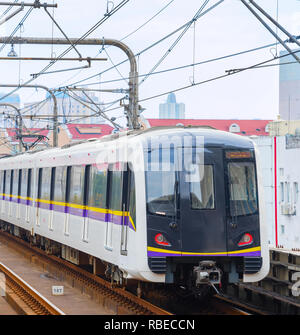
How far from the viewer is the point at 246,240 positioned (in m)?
11.3

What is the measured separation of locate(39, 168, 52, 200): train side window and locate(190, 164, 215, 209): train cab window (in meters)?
7.12

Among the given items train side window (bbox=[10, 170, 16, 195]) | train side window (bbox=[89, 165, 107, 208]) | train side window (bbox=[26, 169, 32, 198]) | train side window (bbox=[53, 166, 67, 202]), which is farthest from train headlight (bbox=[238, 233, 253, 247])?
train side window (bbox=[10, 170, 16, 195])

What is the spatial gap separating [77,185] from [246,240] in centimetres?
466

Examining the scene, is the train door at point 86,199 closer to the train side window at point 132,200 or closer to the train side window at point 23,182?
the train side window at point 132,200

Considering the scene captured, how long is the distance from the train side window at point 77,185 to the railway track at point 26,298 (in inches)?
77.9

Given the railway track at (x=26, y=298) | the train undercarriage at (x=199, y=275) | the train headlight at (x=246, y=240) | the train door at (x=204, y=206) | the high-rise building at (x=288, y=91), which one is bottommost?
the railway track at (x=26, y=298)

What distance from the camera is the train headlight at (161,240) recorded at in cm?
1101

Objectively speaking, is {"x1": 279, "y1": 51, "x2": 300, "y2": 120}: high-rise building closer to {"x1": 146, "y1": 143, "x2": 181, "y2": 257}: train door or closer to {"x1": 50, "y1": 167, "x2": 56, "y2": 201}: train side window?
{"x1": 50, "y1": 167, "x2": 56, "y2": 201}: train side window

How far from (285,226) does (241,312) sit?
43132 mm

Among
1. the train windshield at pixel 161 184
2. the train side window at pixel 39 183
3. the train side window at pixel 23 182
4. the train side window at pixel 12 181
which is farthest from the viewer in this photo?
the train side window at pixel 12 181

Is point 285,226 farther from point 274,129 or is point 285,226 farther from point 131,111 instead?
point 131,111

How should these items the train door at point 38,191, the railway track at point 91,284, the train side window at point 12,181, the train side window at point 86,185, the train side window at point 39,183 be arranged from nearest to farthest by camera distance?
the railway track at point 91,284
the train side window at point 86,185
the train side window at point 39,183
the train door at point 38,191
the train side window at point 12,181

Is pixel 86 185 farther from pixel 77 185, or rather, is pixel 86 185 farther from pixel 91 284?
pixel 91 284

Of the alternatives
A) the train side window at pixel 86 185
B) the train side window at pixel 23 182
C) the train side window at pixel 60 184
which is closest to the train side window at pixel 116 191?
the train side window at pixel 86 185
